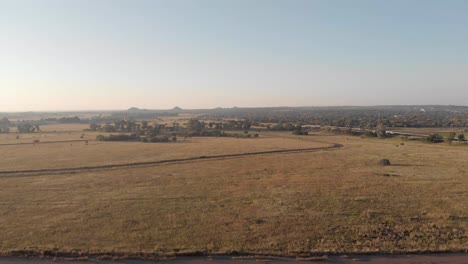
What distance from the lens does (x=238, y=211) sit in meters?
24.8

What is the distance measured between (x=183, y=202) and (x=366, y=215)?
12687 mm

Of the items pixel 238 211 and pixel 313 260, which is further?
pixel 238 211

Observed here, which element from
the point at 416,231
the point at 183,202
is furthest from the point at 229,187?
the point at 416,231

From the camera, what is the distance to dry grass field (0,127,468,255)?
60.6 feet

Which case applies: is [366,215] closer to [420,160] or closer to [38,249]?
[38,249]

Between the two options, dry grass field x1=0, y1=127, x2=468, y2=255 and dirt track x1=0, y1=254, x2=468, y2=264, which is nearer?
dirt track x1=0, y1=254, x2=468, y2=264

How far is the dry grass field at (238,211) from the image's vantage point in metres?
18.5

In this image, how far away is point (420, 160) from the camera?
53625 millimetres

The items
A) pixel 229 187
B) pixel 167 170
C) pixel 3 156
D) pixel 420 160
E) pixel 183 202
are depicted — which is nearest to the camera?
pixel 183 202

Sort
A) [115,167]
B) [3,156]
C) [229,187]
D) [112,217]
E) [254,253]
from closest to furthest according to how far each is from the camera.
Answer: [254,253] → [112,217] → [229,187] → [115,167] → [3,156]

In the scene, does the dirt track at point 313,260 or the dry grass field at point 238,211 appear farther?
the dry grass field at point 238,211

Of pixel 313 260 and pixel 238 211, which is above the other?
pixel 313 260

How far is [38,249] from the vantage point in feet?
57.6

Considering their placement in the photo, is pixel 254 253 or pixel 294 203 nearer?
pixel 254 253
